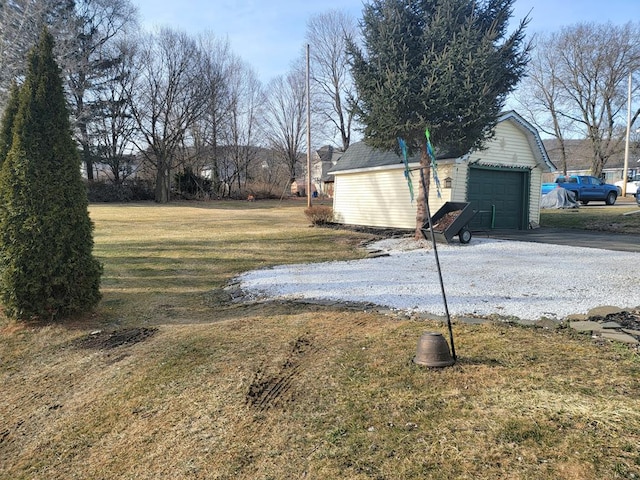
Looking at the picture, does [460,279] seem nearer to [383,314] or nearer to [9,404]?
[383,314]

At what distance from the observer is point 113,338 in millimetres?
4359

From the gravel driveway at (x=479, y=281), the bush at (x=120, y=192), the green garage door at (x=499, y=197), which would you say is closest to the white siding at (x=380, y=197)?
the green garage door at (x=499, y=197)

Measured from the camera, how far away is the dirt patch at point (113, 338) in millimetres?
4156

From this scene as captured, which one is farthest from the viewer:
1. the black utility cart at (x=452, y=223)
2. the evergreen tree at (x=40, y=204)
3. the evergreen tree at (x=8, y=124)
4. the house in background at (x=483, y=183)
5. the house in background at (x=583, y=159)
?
the house in background at (x=583, y=159)

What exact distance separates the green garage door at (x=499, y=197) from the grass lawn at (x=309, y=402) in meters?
9.73

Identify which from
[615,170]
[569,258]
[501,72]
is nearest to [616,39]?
[615,170]

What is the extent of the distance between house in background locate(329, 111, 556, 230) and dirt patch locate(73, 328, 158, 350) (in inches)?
385

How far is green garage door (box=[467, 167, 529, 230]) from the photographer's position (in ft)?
43.0

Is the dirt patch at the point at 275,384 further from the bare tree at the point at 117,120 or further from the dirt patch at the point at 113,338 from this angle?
the bare tree at the point at 117,120

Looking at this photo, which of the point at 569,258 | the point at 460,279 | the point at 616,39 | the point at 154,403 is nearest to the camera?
the point at 154,403

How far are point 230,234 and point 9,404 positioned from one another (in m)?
10.0

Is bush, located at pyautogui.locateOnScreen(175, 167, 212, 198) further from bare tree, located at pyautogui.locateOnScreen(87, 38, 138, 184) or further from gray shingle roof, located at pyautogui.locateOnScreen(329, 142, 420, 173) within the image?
gray shingle roof, located at pyautogui.locateOnScreen(329, 142, 420, 173)

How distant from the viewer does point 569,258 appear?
25.5 ft

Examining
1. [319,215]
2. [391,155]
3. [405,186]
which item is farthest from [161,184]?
[405,186]
